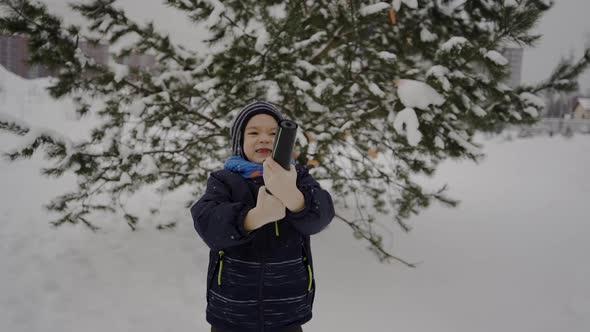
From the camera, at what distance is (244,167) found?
156 centimetres

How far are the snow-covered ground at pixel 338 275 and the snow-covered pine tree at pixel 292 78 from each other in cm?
65

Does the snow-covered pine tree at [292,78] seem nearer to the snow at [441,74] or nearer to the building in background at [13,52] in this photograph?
the snow at [441,74]

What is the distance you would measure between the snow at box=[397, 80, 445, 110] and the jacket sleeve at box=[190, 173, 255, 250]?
173cm

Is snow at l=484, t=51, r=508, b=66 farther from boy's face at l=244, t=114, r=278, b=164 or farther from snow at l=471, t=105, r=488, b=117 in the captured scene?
boy's face at l=244, t=114, r=278, b=164

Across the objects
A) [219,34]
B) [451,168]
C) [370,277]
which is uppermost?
[451,168]

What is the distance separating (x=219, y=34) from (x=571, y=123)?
130 ft

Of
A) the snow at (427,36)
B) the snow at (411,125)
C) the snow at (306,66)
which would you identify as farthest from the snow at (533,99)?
the snow at (306,66)

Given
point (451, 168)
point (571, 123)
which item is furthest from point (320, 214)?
point (571, 123)

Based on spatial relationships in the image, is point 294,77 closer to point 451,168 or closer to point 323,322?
point 323,322

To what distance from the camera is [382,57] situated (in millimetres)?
3271

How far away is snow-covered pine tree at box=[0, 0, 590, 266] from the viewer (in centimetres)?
288

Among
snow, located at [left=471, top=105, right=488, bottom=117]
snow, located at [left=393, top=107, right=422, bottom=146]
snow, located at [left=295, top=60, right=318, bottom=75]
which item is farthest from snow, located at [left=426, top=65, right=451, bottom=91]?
snow, located at [left=295, top=60, right=318, bottom=75]

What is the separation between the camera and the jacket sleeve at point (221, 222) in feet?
4.37

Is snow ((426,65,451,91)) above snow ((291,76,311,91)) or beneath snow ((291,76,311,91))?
beneath
